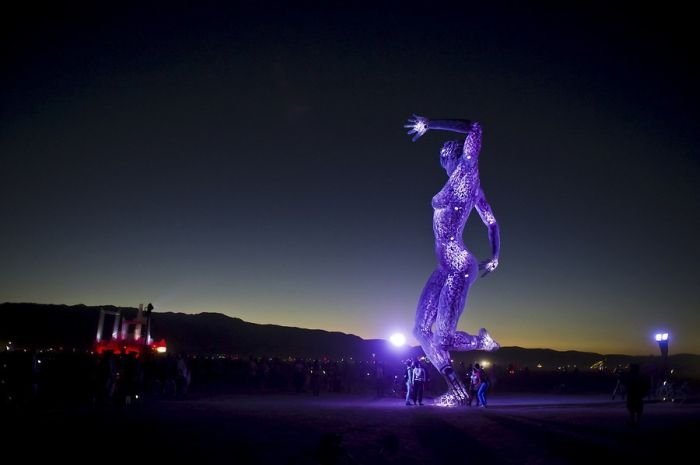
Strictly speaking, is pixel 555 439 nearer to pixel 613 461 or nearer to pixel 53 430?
pixel 613 461

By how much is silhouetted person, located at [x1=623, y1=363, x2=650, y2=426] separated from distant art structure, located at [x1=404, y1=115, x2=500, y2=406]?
15.0 feet

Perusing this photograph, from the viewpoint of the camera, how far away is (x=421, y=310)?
1919cm

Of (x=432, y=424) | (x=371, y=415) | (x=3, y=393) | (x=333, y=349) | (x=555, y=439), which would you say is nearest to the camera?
(x=555, y=439)

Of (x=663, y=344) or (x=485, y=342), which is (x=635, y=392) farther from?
(x=663, y=344)

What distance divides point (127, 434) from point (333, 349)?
139516 mm

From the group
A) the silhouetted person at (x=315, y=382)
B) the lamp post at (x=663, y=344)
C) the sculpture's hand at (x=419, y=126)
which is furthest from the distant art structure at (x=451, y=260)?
the lamp post at (x=663, y=344)

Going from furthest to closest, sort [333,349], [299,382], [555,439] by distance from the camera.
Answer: [333,349] < [299,382] < [555,439]

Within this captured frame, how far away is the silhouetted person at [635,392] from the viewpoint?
14469 millimetres

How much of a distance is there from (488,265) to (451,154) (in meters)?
3.44

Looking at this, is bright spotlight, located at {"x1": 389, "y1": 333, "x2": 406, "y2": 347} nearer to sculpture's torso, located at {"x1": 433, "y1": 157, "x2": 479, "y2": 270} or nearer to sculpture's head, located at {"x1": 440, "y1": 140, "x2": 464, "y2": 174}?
sculpture's torso, located at {"x1": 433, "y1": 157, "x2": 479, "y2": 270}

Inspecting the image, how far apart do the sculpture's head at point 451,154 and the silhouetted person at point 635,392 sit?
6.94 metres

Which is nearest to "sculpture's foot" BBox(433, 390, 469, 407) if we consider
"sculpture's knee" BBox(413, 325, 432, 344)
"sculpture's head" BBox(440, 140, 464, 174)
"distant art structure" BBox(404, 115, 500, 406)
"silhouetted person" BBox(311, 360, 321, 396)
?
"distant art structure" BBox(404, 115, 500, 406)

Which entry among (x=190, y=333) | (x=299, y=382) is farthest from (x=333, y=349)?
(x=299, y=382)

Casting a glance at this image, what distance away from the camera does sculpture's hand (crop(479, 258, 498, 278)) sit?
19516mm
